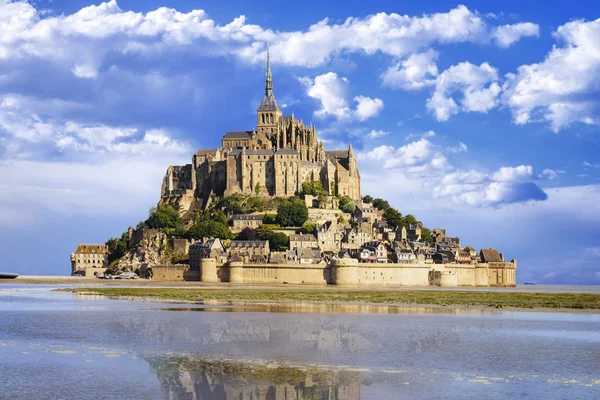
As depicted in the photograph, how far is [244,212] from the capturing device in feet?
316

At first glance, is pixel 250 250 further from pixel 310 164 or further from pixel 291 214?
pixel 310 164

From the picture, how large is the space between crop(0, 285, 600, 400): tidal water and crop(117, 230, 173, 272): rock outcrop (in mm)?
45665

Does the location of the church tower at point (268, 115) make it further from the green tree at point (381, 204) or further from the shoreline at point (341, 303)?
the shoreline at point (341, 303)

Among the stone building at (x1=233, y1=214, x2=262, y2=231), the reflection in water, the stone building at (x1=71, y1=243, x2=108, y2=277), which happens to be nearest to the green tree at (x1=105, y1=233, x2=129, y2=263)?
the stone building at (x1=71, y1=243, x2=108, y2=277)

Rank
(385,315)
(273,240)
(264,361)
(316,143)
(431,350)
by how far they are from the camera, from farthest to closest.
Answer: (316,143) → (273,240) → (385,315) → (431,350) → (264,361)

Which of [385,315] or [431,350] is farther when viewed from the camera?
[385,315]

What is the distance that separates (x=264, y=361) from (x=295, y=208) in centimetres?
6965

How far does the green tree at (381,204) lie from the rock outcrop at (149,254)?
36.5 meters

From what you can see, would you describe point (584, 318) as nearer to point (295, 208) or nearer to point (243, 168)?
point (295, 208)

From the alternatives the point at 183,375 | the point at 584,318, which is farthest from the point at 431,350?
the point at 584,318

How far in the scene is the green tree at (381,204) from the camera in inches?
4411

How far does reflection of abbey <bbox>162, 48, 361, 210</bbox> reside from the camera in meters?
101

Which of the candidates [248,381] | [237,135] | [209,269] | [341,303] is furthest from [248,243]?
[248,381]

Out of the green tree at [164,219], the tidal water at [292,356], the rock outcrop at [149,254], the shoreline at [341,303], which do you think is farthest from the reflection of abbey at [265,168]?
the tidal water at [292,356]
